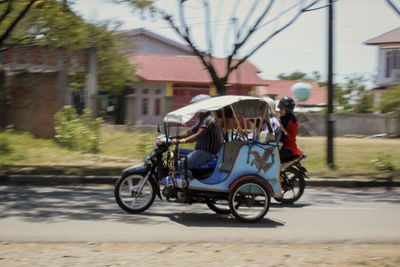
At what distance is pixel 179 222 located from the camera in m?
7.50

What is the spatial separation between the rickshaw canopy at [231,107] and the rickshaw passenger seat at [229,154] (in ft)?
1.38

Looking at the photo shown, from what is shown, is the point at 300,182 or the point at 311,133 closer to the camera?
the point at 300,182

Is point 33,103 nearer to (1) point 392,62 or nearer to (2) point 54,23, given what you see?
(2) point 54,23

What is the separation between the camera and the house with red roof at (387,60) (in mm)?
36719

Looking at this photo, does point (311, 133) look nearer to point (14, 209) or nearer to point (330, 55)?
point (330, 55)

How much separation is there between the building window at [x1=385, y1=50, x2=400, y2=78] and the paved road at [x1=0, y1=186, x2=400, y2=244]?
95.0 feet

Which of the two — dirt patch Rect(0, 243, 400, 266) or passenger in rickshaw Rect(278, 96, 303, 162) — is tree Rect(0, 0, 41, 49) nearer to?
passenger in rickshaw Rect(278, 96, 303, 162)

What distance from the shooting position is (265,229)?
721cm

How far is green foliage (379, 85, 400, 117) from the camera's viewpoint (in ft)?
97.9

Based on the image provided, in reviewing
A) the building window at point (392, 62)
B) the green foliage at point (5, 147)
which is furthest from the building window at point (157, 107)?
the green foliage at point (5, 147)

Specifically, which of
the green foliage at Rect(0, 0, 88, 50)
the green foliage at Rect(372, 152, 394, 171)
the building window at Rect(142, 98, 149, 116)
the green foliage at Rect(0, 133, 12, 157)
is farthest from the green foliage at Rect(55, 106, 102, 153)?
the building window at Rect(142, 98, 149, 116)

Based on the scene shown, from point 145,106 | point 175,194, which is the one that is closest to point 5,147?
point 175,194

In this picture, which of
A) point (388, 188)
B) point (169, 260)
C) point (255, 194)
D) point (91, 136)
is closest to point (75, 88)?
point (91, 136)

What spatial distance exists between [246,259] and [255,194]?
2.43 m
